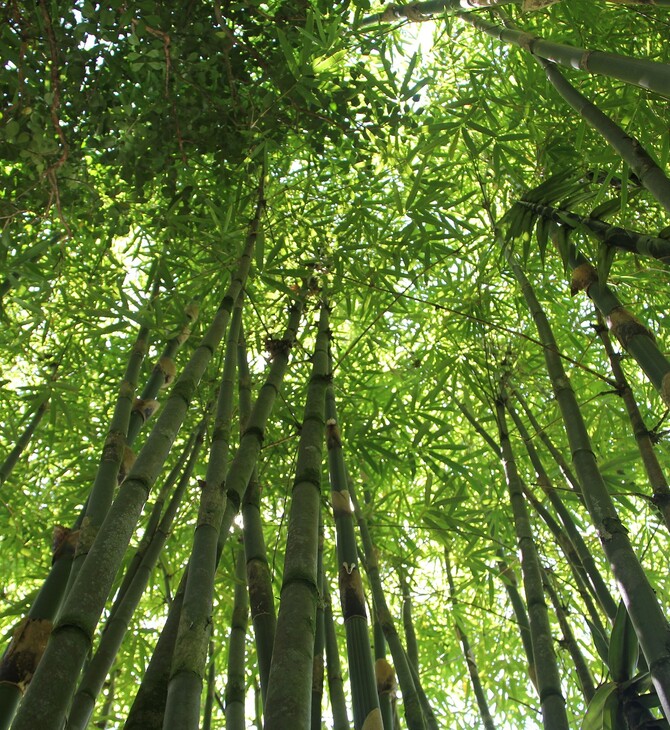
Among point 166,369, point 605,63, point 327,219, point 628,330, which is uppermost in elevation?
point 327,219

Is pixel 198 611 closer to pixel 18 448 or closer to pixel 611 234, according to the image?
pixel 611 234

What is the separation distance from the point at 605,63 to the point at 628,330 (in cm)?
51

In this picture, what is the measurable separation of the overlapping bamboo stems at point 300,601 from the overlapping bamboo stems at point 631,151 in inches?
33.9

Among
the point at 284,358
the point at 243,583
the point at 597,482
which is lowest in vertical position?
the point at 597,482

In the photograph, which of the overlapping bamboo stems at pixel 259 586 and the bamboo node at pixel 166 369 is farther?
the bamboo node at pixel 166 369

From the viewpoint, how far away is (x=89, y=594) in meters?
1.11

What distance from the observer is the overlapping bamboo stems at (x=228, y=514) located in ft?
3.86

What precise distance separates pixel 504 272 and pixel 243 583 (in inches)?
73.3

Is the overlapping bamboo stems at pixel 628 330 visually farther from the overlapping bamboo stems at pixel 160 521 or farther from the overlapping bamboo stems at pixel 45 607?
the overlapping bamboo stems at pixel 160 521

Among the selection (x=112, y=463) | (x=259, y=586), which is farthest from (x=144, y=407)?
(x=259, y=586)

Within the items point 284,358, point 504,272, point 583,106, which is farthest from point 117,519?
point 504,272

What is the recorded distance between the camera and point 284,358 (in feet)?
6.41

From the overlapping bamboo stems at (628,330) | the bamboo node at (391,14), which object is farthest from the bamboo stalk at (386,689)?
the bamboo node at (391,14)

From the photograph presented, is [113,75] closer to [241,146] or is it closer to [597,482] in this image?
[241,146]
